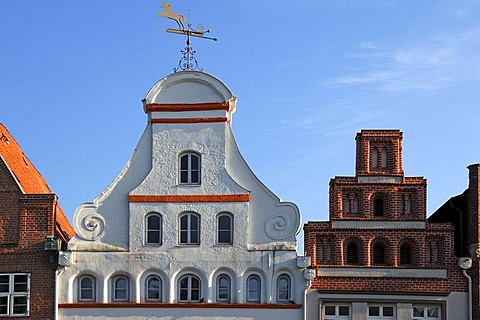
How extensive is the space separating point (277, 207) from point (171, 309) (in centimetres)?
494

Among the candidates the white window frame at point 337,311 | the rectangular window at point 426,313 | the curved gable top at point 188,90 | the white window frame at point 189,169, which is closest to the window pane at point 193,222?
the white window frame at point 189,169

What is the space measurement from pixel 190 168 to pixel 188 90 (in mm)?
2724

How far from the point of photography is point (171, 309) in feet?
121

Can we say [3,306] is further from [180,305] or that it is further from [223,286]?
[223,286]

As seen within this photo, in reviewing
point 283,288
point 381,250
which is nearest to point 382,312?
point 381,250

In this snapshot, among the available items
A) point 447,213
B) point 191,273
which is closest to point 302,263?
point 191,273

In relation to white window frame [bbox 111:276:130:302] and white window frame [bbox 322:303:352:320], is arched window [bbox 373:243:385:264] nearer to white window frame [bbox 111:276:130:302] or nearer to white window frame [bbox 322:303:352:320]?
white window frame [bbox 322:303:352:320]

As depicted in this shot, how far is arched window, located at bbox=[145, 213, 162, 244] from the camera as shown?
37812 millimetres

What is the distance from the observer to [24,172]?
4119 cm

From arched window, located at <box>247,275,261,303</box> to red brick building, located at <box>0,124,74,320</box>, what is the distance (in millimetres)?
6535

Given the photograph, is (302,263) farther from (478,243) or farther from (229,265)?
(478,243)

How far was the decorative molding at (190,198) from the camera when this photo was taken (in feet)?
123

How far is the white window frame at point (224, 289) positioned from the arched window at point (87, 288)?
13.8ft

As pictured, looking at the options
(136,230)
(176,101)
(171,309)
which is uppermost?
(176,101)
